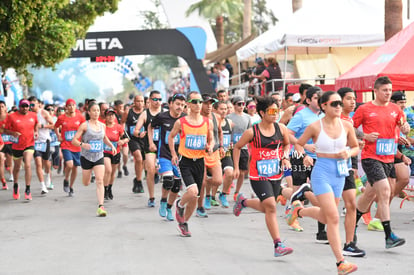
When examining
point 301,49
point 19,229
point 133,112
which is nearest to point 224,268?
point 19,229

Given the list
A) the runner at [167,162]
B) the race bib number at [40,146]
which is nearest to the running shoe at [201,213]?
the runner at [167,162]

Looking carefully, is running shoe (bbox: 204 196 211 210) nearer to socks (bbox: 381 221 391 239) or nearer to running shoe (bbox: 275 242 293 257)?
socks (bbox: 381 221 391 239)

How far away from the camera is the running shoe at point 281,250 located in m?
7.66

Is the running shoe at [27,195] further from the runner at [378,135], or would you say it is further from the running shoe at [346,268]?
the running shoe at [346,268]

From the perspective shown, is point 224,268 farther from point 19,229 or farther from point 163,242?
point 19,229

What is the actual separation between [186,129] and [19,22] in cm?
722

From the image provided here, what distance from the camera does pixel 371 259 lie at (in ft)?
25.5

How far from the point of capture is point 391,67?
14.6 meters

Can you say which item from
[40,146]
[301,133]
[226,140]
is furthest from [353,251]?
[40,146]

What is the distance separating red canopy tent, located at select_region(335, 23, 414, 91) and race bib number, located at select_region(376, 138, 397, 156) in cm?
557

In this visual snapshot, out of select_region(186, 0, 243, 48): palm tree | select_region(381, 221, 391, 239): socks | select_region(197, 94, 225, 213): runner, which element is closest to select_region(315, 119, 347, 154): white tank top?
select_region(381, 221, 391, 239): socks

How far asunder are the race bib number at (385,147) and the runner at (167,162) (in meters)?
3.14

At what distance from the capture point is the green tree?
15.6 meters

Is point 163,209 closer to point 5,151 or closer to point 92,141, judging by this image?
point 92,141
